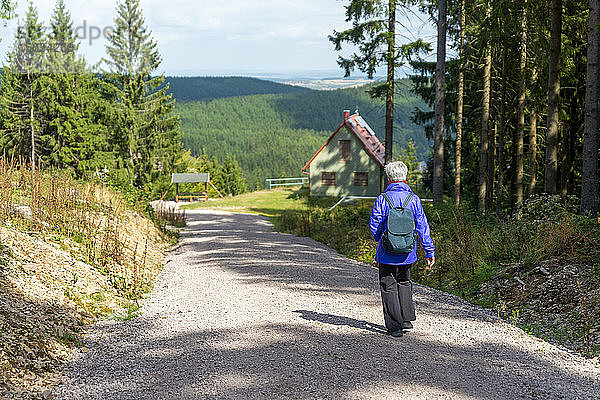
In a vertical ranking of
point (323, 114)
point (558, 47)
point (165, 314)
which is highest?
point (323, 114)

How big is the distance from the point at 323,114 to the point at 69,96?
152 meters

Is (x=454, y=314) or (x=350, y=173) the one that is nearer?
(x=454, y=314)

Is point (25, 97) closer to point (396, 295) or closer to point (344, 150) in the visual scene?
point (344, 150)

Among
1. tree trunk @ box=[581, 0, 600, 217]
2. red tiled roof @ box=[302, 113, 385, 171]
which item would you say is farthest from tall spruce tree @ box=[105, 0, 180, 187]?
tree trunk @ box=[581, 0, 600, 217]

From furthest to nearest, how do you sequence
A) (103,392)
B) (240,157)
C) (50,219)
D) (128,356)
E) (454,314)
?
(240,157) < (50,219) < (454,314) < (128,356) < (103,392)

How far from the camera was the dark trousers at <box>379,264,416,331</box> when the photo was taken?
19.5ft

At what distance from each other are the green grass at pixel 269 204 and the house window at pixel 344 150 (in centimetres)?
466

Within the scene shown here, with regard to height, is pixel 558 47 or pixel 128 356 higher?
pixel 558 47

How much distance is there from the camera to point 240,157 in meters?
152

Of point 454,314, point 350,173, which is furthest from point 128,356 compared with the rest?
point 350,173

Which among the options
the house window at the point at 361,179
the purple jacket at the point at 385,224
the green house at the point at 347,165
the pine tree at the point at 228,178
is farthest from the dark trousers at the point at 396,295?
the pine tree at the point at 228,178

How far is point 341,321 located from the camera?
21.7ft

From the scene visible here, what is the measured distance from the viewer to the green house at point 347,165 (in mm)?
42969

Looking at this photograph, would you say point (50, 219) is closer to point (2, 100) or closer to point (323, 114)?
point (2, 100)
